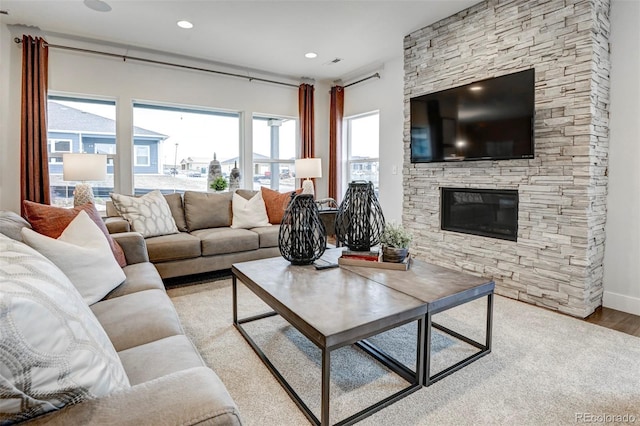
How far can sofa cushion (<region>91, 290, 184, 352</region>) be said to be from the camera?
1.34m

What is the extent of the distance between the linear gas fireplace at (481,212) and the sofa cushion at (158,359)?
9.28ft

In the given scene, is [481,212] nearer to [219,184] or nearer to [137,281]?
[137,281]

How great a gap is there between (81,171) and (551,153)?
417 centimetres

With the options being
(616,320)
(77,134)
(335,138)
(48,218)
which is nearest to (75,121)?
(77,134)

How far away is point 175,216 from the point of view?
3.70 meters

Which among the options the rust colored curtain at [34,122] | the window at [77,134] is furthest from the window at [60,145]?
the rust colored curtain at [34,122]

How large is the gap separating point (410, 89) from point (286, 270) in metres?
2.84

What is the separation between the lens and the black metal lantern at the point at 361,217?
89.2 inches

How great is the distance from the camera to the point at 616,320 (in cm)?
254

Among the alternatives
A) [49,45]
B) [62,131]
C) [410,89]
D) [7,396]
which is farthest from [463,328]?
[49,45]

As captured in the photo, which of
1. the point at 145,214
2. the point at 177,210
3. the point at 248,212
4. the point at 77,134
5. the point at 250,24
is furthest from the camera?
the point at 77,134

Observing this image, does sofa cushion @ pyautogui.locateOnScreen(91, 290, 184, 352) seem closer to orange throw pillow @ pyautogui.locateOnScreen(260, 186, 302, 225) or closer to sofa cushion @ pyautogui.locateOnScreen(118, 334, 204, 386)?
sofa cushion @ pyautogui.locateOnScreen(118, 334, 204, 386)

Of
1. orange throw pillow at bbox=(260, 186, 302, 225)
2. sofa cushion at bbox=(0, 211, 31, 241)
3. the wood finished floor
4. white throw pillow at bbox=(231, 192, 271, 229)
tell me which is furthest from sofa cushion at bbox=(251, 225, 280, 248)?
the wood finished floor

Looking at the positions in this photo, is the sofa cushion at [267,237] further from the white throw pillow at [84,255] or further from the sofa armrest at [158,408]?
the sofa armrest at [158,408]
